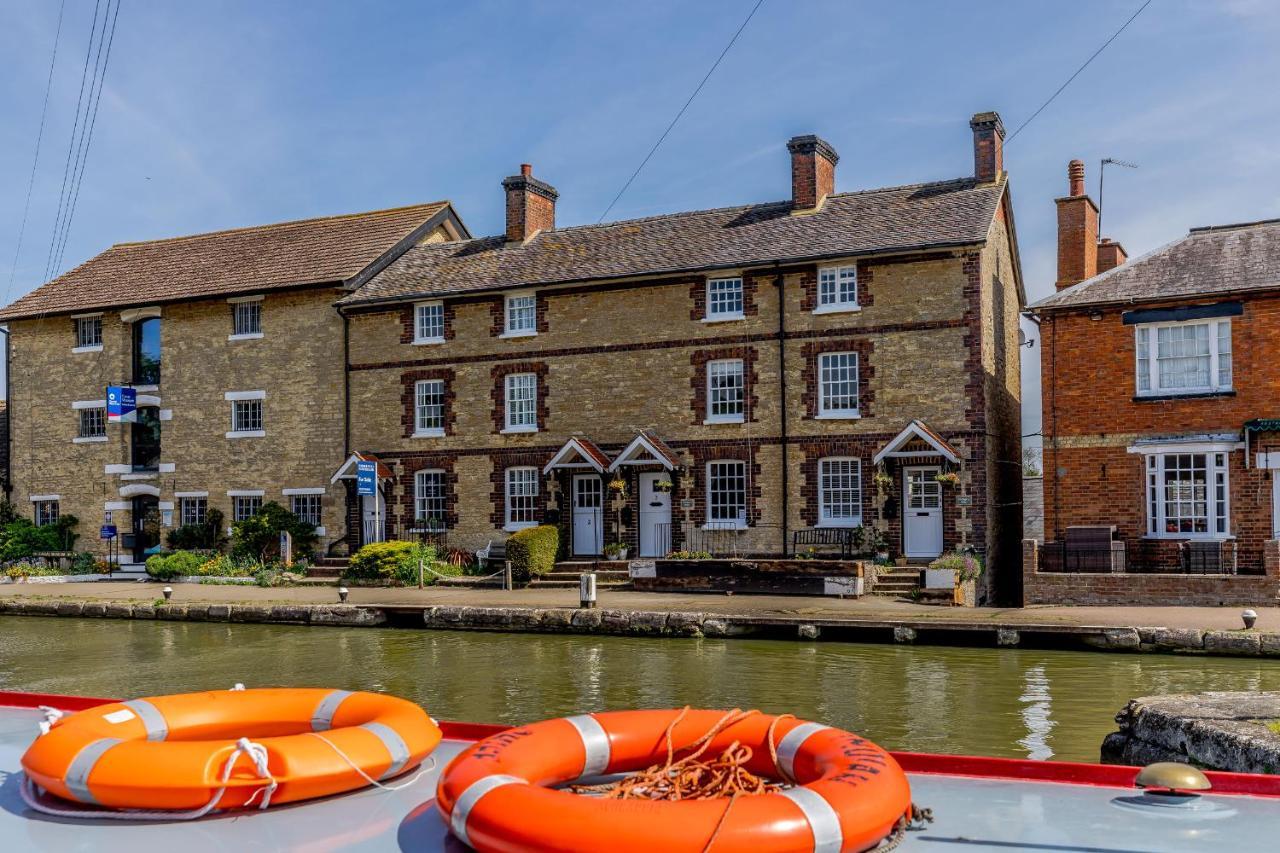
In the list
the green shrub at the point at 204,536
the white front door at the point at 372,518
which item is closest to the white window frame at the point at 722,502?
the white front door at the point at 372,518

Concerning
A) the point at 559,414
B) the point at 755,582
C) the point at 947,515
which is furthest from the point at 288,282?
the point at 947,515

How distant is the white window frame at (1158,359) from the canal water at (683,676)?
7.96m

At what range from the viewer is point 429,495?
97.7 feet

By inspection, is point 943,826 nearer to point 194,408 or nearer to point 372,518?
point 372,518

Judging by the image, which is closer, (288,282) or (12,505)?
(288,282)

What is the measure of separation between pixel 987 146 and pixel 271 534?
19.6 m

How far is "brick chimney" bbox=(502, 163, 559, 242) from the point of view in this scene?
31172mm

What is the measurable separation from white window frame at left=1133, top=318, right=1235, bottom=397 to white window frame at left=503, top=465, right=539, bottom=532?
13.5 m

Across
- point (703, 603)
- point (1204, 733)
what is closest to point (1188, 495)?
point (703, 603)

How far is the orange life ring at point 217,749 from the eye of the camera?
6070 millimetres

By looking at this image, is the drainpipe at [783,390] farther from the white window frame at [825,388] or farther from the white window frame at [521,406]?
the white window frame at [521,406]

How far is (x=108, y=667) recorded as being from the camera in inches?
675

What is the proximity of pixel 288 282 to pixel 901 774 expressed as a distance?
27870 millimetres

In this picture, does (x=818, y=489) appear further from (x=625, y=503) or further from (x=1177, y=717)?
(x=1177, y=717)
